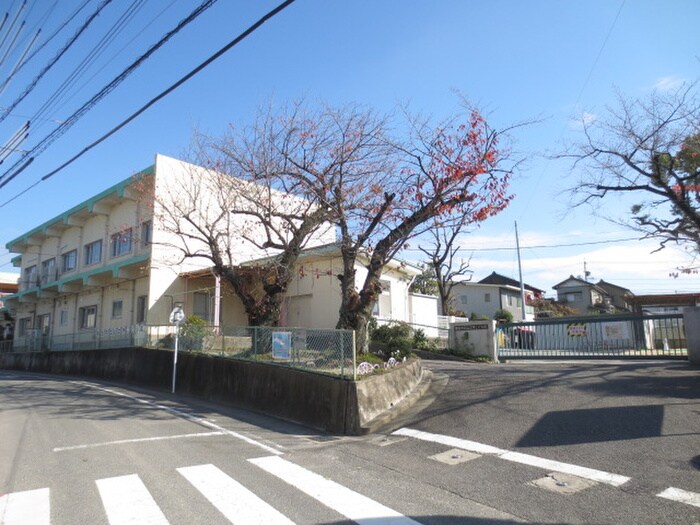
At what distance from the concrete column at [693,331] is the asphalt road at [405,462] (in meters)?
1.81

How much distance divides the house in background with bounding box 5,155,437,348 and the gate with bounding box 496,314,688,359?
6.96 metres

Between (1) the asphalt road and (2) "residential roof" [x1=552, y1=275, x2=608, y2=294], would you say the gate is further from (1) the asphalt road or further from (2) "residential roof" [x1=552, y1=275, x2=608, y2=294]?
(2) "residential roof" [x1=552, y1=275, x2=608, y2=294]

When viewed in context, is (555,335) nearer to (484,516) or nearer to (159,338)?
(484,516)

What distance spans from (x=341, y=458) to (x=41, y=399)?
1066 centimetres

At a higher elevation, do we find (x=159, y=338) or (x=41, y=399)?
(x=159, y=338)

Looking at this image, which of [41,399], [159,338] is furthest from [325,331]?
[159,338]

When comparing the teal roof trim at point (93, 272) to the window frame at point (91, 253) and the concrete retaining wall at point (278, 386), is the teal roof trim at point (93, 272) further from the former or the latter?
the concrete retaining wall at point (278, 386)

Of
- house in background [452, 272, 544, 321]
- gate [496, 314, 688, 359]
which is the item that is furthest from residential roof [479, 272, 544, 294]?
gate [496, 314, 688, 359]

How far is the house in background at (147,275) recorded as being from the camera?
21.1 meters

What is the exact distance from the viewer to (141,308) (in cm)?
2333

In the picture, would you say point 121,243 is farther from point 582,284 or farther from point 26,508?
point 582,284

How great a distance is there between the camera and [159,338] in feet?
66.5

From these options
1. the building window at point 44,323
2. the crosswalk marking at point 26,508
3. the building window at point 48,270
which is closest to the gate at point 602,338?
the crosswalk marking at point 26,508

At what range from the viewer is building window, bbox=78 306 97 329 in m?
27.1
